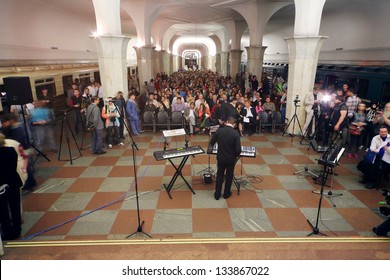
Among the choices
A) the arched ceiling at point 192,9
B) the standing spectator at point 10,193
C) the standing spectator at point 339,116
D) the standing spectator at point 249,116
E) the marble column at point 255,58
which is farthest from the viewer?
the marble column at point 255,58

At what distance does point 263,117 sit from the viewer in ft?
34.3

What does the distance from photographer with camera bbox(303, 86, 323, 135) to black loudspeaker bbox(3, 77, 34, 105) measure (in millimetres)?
9137

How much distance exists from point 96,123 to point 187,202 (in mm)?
4072

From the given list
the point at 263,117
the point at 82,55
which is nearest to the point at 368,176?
the point at 263,117

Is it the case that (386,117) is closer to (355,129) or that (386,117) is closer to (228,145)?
(355,129)

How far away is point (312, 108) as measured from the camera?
31.5ft

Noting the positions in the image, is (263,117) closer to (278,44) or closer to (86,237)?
(86,237)

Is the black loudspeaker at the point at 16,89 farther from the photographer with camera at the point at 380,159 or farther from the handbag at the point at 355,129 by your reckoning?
the handbag at the point at 355,129

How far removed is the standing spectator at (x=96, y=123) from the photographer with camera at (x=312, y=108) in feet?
24.1

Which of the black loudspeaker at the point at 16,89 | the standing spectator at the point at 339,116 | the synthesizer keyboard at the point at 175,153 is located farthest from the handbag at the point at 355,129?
the black loudspeaker at the point at 16,89

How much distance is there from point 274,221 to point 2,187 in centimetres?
456

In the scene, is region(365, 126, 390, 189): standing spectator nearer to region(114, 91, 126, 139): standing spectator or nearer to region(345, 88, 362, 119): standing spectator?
region(345, 88, 362, 119): standing spectator

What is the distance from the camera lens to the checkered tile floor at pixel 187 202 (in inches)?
185

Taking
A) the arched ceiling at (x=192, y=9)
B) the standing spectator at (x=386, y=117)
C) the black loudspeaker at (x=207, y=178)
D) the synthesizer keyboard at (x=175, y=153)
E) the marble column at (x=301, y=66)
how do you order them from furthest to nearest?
the arched ceiling at (x=192, y=9) → the marble column at (x=301, y=66) → the standing spectator at (x=386, y=117) → the black loudspeaker at (x=207, y=178) → the synthesizer keyboard at (x=175, y=153)
